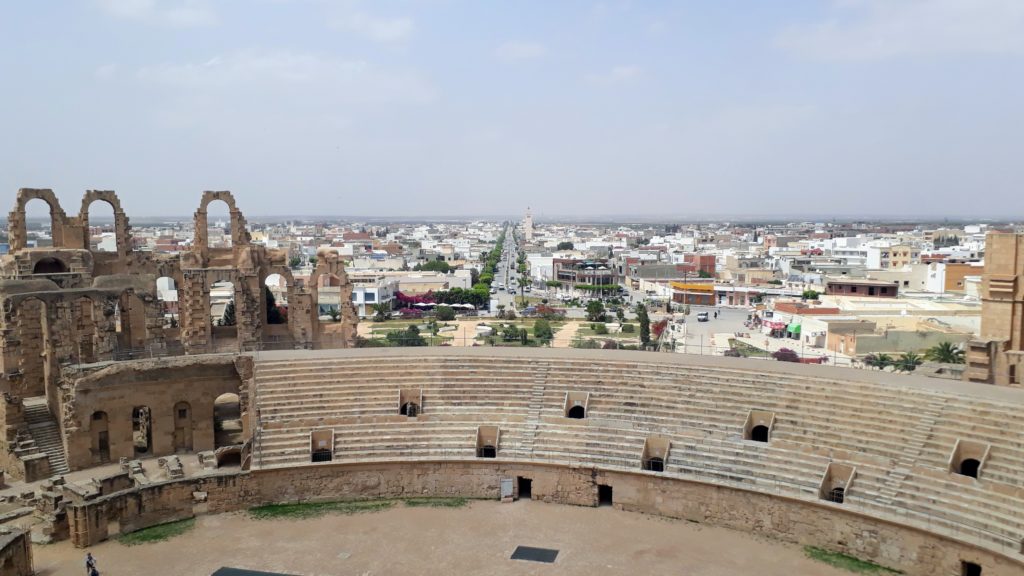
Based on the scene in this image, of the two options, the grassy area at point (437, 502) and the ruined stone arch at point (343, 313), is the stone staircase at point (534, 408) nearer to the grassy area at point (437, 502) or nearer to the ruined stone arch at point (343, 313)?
the grassy area at point (437, 502)

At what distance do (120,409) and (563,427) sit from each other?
1506 cm

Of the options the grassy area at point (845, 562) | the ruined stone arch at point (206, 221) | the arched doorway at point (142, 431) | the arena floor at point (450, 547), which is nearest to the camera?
the grassy area at point (845, 562)

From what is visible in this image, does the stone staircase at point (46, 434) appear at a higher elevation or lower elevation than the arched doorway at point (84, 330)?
lower

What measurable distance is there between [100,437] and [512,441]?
1409 centimetres

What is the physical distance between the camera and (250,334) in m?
30.8

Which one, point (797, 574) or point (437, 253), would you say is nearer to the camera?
point (797, 574)

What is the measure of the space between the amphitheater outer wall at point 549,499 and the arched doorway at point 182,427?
16.4 ft

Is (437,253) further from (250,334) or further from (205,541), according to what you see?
(205,541)

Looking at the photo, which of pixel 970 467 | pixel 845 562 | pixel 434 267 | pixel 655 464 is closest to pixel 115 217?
pixel 655 464

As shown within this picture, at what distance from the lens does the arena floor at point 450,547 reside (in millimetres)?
18328

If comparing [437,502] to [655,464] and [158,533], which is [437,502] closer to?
[655,464]

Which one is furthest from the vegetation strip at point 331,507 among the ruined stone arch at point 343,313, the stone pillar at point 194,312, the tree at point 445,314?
the tree at point 445,314

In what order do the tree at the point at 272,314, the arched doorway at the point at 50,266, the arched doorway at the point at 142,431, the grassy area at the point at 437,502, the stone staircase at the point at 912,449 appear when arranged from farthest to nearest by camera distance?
the tree at the point at 272,314
the arched doorway at the point at 50,266
the arched doorway at the point at 142,431
the grassy area at the point at 437,502
the stone staircase at the point at 912,449

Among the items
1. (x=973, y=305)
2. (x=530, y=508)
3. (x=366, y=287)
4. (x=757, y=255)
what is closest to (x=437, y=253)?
(x=757, y=255)
